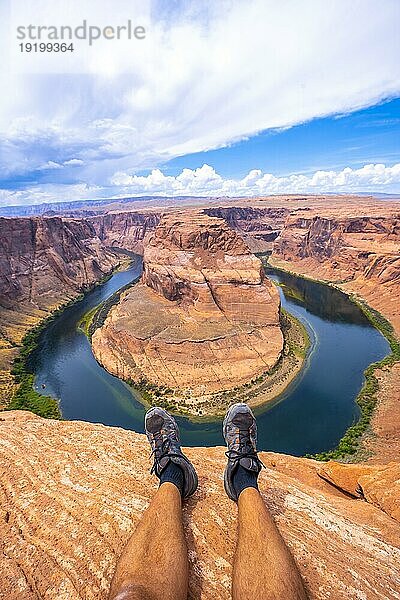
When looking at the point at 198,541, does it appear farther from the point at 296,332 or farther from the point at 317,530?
the point at 296,332

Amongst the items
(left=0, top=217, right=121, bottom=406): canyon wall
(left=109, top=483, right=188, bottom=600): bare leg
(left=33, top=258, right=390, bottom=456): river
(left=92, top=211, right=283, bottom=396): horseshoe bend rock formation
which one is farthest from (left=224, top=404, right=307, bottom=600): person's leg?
(left=0, top=217, right=121, bottom=406): canyon wall

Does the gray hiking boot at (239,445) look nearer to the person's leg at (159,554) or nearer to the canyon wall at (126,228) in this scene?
the person's leg at (159,554)

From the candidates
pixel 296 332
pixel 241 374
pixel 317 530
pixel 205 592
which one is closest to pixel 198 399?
pixel 241 374

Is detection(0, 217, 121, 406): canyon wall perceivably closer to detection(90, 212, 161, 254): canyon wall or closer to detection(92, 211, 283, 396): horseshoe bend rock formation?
detection(92, 211, 283, 396): horseshoe bend rock formation

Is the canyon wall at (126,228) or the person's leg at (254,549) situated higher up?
the person's leg at (254,549)

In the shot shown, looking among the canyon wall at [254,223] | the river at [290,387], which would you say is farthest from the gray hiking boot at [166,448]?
the canyon wall at [254,223]

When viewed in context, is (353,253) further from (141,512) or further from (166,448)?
(141,512)
